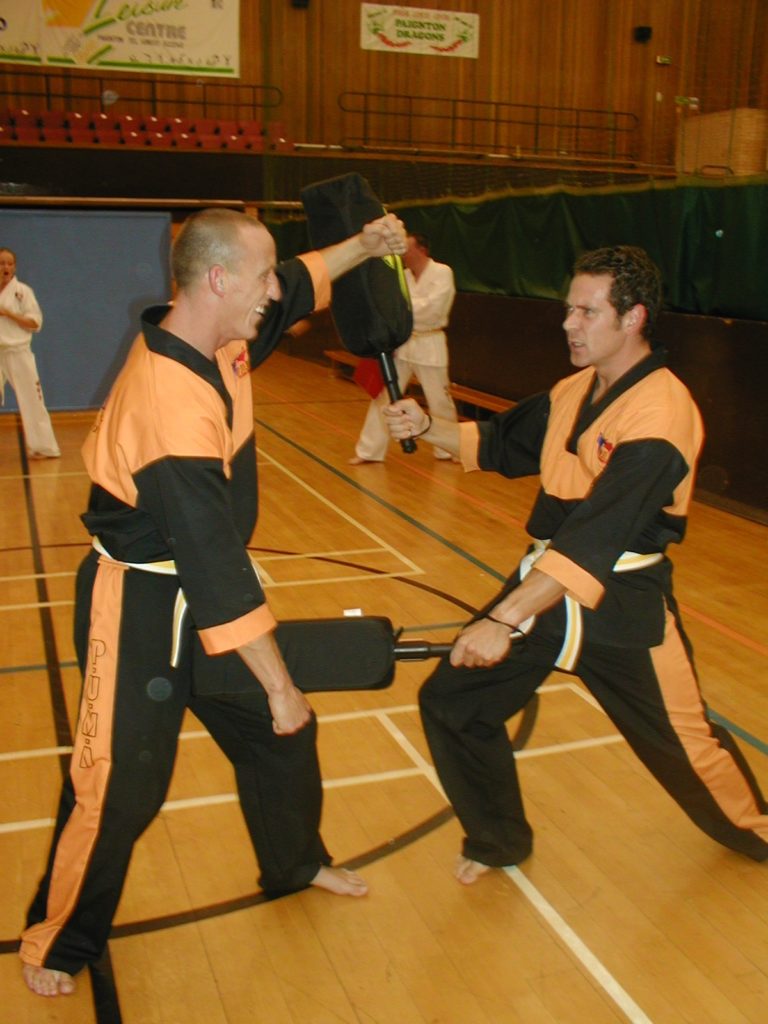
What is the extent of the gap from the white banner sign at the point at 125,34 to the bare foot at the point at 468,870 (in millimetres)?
13928

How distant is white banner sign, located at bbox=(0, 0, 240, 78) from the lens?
1377cm

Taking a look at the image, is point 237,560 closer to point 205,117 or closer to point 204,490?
point 204,490

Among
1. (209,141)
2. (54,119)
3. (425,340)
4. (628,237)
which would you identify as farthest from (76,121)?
(628,237)

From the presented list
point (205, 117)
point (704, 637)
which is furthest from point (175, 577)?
point (205, 117)

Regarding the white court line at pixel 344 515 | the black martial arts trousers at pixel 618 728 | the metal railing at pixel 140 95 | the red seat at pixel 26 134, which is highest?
the metal railing at pixel 140 95

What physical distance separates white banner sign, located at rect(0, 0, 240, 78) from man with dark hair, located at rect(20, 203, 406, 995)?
1359 cm

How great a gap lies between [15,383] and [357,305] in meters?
6.30

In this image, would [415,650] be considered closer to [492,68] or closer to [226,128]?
[226,128]

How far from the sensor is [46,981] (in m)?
2.38

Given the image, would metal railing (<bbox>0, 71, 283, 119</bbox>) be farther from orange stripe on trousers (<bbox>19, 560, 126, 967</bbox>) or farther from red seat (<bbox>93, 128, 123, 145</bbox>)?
orange stripe on trousers (<bbox>19, 560, 126, 967</bbox>)

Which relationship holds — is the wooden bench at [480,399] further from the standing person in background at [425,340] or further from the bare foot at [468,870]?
the bare foot at [468,870]

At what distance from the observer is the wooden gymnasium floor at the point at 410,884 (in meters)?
2.40

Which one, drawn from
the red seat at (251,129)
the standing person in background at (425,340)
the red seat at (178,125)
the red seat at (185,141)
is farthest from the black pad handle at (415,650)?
the red seat at (251,129)

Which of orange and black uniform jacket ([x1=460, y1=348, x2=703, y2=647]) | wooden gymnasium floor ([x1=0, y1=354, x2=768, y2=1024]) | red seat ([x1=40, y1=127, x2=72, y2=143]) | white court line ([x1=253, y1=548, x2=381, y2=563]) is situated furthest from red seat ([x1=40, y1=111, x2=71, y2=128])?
orange and black uniform jacket ([x1=460, y1=348, x2=703, y2=647])
